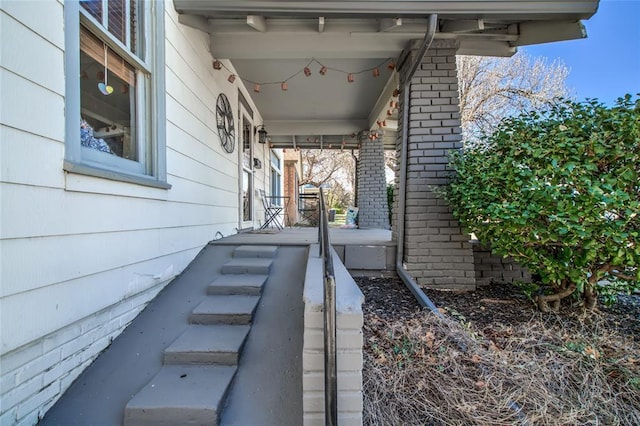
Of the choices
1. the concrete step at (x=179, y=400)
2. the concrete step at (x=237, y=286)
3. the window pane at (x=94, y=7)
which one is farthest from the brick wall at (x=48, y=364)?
the window pane at (x=94, y=7)

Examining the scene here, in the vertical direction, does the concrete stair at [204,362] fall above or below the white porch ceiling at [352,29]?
below

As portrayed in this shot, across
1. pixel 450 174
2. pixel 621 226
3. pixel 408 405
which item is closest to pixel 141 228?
pixel 408 405

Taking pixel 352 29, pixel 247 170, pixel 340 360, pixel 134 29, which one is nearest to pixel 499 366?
pixel 340 360

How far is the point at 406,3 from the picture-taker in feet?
9.30

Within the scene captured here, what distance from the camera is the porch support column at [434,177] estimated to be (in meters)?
3.32

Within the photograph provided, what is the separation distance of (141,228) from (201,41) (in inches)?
90.4

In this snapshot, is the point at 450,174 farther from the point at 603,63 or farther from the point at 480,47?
the point at 603,63

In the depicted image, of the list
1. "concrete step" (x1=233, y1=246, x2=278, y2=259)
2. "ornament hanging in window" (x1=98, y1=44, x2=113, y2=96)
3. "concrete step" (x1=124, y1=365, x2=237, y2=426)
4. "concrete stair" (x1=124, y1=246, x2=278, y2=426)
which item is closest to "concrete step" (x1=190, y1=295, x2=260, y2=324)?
"concrete stair" (x1=124, y1=246, x2=278, y2=426)

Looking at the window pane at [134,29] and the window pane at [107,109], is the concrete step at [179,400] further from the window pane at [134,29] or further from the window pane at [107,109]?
the window pane at [134,29]

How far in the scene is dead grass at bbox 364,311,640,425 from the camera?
1578 millimetres

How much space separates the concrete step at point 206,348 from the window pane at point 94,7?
200 centimetres

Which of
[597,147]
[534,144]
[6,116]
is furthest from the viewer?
[534,144]

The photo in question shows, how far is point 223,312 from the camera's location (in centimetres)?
204

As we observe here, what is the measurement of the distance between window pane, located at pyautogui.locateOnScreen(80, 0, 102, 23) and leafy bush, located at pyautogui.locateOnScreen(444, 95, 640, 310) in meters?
3.04
